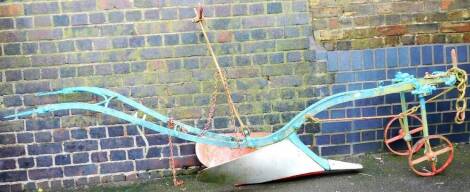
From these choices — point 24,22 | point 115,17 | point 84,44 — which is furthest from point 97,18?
point 24,22

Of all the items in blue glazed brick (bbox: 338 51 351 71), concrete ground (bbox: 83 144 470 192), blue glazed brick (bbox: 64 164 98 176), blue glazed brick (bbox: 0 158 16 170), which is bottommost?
concrete ground (bbox: 83 144 470 192)

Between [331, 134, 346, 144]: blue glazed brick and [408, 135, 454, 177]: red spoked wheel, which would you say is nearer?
[408, 135, 454, 177]: red spoked wheel

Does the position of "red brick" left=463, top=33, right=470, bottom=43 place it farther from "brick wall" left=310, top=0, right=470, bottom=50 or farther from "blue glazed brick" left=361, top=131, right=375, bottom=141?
"blue glazed brick" left=361, top=131, right=375, bottom=141

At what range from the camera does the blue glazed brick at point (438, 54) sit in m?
4.91

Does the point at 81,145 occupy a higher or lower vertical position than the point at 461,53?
lower

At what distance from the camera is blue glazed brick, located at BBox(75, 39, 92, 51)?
4.57m

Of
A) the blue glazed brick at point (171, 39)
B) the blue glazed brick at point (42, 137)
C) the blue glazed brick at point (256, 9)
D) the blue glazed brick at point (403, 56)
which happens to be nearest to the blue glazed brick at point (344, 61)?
the blue glazed brick at point (403, 56)

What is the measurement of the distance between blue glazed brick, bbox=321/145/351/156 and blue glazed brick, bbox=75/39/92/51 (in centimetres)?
241

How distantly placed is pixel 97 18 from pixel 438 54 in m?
3.25

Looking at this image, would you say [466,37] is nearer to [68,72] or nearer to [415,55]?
[415,55]

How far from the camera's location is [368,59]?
4852 millimetres

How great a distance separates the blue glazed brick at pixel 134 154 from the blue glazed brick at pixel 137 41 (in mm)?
985

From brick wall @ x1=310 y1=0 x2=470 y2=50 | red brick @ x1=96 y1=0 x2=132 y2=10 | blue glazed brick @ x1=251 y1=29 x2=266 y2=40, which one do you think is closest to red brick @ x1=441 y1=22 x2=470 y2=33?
brick wall @ x1=310 y1=0 x2=470 y2=50

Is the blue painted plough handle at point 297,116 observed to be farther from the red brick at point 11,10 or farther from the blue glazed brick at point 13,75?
the red brick at point 11,10
